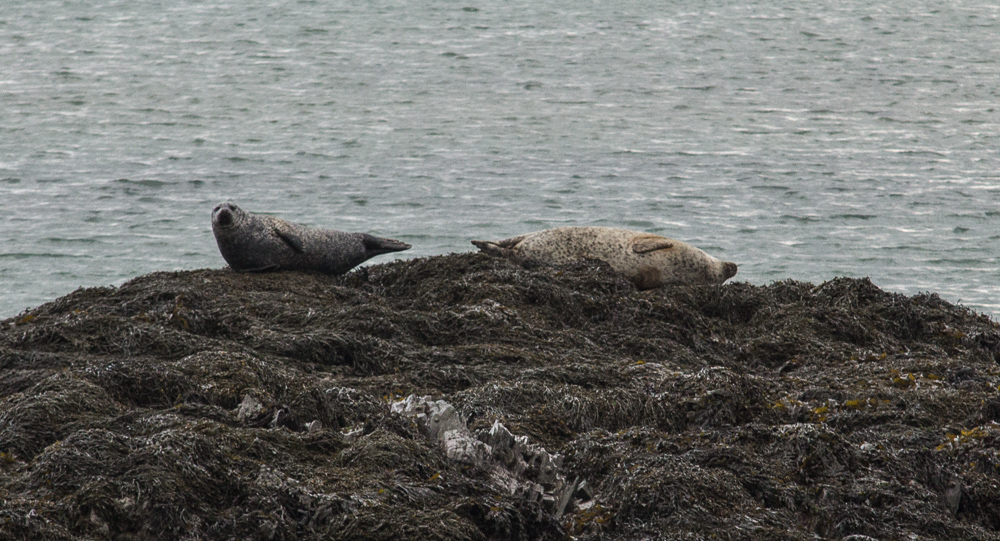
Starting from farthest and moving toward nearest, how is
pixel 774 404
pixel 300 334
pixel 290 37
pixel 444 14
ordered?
1. pixel 444 14
2. pixel 290 37
3. pixel 300 334
4. pixel 774 404

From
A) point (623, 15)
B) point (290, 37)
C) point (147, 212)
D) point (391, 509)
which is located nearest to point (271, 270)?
point (391, 509)

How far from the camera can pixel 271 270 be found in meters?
6.47

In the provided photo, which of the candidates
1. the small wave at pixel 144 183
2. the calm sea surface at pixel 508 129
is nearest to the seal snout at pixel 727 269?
the calm sea surface at pixel 508 129

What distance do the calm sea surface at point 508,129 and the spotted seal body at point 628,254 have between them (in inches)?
150

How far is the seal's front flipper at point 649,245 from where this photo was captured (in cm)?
688

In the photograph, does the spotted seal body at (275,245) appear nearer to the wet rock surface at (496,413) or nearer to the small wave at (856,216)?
the wet rock surface at (496,413)

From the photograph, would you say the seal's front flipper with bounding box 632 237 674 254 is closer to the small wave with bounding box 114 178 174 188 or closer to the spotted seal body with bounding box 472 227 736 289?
the spotted seal body with bounding box 472 227 736 289

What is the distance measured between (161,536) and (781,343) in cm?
320

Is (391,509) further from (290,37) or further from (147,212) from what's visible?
(290,37)

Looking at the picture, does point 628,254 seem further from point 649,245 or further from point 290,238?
point 290,238

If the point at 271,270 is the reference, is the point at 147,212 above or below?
below

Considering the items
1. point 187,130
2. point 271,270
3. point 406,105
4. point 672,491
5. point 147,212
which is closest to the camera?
point 672,491

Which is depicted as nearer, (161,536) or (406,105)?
(161,536)

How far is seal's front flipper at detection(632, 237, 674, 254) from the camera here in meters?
6.88
